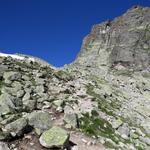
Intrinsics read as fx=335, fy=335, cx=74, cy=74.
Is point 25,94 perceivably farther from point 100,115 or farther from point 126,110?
point 126,110

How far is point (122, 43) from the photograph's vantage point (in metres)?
92.2

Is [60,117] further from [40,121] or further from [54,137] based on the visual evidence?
[54,137]

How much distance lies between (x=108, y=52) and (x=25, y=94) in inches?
2739

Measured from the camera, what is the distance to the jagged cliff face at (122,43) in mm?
87250

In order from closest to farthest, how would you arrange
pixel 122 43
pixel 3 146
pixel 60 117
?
1. pixel 3 146
2. pixel 60 117
3. pixel 122 43

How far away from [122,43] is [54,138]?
247ft

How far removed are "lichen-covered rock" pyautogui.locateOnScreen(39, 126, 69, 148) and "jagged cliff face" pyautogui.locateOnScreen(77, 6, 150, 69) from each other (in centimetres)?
6543

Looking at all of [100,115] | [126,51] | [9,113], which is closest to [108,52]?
[126,51]

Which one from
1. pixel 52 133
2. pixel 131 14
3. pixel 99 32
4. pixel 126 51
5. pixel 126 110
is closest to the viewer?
pixel 52 133

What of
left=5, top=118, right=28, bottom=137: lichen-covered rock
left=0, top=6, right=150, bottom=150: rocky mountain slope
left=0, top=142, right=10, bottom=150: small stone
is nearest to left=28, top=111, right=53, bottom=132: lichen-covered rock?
left=0, top=6, right=150, bottom=150: rocky mountain slope

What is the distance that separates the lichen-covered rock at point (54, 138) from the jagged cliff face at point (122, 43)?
2576 inches

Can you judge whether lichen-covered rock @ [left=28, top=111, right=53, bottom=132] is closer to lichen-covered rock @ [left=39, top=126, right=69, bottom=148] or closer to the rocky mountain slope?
the rocky mountain slope

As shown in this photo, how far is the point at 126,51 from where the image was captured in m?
89.7

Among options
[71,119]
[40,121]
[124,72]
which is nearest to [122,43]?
[124,72]
